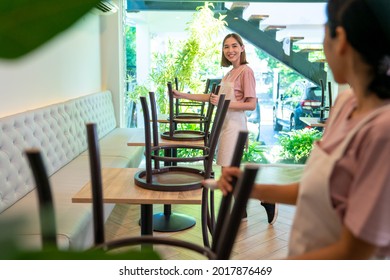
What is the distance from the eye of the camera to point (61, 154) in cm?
370

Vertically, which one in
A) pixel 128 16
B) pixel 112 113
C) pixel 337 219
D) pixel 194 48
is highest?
pixel 128 16

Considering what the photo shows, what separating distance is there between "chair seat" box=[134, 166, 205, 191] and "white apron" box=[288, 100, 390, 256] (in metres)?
1.09

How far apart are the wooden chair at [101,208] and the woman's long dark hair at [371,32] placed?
359 millimetres

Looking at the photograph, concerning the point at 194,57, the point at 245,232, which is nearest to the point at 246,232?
the point at 245,232

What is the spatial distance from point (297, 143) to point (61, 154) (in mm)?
Answer: 3949

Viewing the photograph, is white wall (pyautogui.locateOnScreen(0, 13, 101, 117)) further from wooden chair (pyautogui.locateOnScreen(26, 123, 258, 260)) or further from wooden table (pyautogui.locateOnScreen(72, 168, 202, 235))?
wooden chair (pyautogui.locateOnScreen(26, 123, 258, 260))

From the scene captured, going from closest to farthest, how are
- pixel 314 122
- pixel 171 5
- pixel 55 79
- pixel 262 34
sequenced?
pixel 55 79, pixel 314 122, pixel 171 5, pixel 262 34

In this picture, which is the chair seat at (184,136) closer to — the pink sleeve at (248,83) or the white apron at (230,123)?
the white apron at (230,123)

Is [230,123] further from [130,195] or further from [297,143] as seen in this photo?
[297,143]

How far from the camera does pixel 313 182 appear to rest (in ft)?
3.11

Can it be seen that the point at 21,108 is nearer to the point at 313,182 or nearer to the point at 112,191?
the point at 112,191
